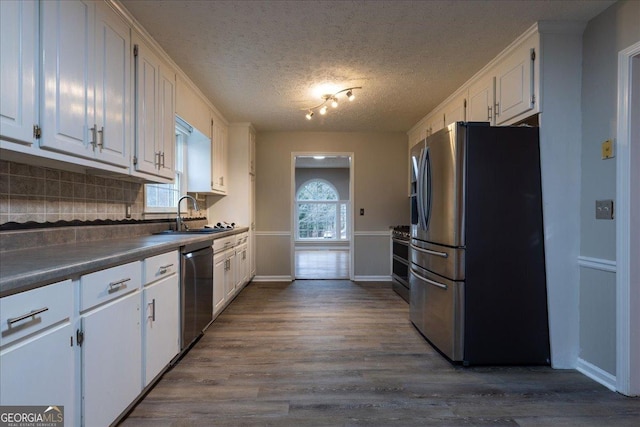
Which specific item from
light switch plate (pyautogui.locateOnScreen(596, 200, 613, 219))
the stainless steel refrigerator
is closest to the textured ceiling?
the stainless steel refrigerator

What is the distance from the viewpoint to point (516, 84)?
2.46m

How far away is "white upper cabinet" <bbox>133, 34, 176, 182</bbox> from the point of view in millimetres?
2250

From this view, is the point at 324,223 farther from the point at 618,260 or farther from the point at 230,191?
the point at 618,260

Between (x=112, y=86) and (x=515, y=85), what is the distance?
9.09ft

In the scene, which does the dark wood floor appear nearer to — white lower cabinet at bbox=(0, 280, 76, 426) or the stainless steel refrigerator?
the stainless steel refrigerator

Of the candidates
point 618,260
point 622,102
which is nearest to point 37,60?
point 622,102

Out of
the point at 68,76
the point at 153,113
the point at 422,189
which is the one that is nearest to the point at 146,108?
the point at 153,113

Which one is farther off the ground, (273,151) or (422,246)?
(273,151)

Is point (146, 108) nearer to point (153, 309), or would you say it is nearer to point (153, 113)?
point (153, 113)

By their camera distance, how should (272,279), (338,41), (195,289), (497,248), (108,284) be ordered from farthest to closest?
(272,279) → (195,289) → (338,41) → (497,248) → (108,284)

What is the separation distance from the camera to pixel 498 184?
2.30 metres

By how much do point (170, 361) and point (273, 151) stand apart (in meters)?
3.63

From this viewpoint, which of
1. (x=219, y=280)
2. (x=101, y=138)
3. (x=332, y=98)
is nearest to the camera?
(x=101, y=138)

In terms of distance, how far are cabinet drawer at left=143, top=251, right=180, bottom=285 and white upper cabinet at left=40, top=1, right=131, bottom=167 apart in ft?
2.09
